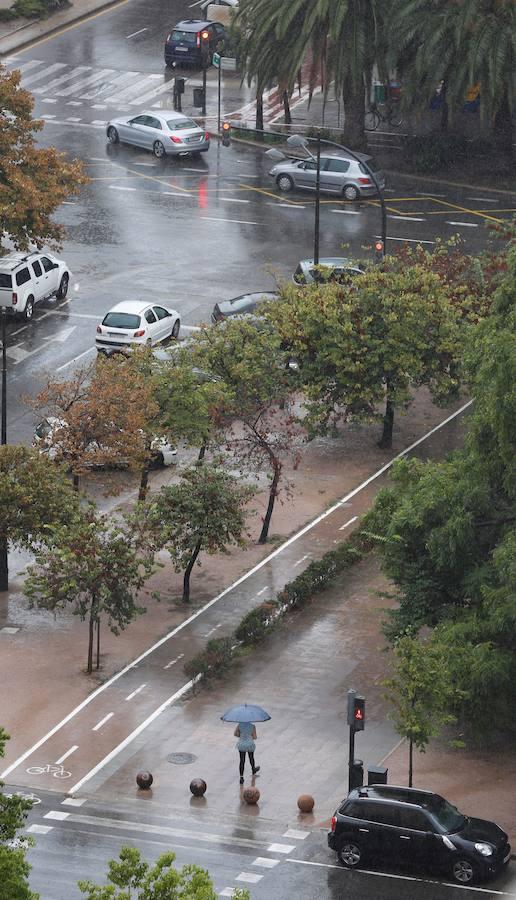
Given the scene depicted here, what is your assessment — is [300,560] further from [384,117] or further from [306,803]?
[384,117]

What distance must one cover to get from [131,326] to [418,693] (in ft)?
79.7

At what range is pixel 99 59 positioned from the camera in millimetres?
88250

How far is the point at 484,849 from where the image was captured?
3419 centimetres

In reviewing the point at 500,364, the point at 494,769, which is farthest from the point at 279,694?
the point at 500,364

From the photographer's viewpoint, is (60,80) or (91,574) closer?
(91,574)

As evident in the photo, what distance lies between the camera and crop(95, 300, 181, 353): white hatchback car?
58625mm

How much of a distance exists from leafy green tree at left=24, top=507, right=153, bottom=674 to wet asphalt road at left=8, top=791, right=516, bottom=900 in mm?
5853

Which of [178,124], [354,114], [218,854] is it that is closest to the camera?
[218,854]

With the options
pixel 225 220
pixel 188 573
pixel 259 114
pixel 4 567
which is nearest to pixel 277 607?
pixel 188 573

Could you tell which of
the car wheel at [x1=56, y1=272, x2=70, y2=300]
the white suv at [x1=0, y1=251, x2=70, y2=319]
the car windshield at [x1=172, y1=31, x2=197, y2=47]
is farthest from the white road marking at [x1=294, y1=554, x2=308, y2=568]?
the car windshield at [x1=172, y1=31, x2=197, y2=47]

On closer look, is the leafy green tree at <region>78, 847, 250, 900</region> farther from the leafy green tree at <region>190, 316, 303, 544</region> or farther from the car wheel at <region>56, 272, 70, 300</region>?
the car wheel at <region>56, 272, 70, 300</region>

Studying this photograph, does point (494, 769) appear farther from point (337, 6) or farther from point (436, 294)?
point (337, 6)

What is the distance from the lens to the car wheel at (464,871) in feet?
112

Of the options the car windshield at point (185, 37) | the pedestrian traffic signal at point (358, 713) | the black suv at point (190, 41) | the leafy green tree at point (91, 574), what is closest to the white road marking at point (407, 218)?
the black suv at point (190, 41)
